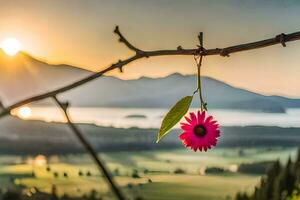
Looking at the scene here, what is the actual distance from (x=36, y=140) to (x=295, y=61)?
54 centimetres

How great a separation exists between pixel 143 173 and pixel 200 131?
572 mm

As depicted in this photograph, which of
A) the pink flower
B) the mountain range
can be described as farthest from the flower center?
the mountain range

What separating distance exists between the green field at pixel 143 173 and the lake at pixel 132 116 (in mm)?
59

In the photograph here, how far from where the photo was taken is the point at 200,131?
798 millimetres

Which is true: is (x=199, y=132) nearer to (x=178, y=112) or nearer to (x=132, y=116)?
(x=178, y=112)

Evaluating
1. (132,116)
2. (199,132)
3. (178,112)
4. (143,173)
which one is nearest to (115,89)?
(132,116)

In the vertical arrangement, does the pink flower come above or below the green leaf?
above

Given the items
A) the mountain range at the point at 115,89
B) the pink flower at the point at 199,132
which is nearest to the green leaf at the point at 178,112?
the pink flower at the point at 199,132

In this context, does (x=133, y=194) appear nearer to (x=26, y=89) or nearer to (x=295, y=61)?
(x=26, y=89)

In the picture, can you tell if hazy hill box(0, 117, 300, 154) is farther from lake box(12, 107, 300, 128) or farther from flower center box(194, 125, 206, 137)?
flower center box(194, 125, 206, 137)

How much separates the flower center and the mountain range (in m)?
0.54

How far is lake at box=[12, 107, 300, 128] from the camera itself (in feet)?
4.40

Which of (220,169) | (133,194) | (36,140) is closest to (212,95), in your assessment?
(220,169)

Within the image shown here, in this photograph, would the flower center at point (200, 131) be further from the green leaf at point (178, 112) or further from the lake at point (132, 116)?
the lake at point (132, 116)
